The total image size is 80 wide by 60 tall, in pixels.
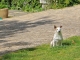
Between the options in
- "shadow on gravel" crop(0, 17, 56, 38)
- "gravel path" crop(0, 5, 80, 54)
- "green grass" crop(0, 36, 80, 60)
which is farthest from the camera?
"shadow on gravel" crop(0, 17, 56, 38)

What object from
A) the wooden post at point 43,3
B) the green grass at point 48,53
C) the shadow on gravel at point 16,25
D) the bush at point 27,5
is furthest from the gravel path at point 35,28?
the bush at point 27,5

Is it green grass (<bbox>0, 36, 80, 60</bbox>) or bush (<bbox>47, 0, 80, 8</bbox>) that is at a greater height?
bush (<bbox>47, 0, 80, 8</bbox>)

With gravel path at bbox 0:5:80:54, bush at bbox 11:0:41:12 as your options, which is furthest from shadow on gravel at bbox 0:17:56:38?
bush at bbox 11:0:41:12

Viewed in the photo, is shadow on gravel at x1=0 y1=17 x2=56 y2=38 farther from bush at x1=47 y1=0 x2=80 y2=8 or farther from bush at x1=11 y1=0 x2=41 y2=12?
bush at x1=11 y1=0 x2=41 y2=12

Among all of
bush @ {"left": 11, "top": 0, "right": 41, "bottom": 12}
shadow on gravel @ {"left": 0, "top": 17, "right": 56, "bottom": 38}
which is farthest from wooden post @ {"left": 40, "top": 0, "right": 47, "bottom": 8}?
shadow on gravel @ {"left": 0, "top": 17, "right": 56, "bottom": 38}

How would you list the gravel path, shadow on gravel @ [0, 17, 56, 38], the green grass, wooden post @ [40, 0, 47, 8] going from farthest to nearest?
wooden post @ [40, 0, 47, 8]
shadow on gravel @ [0, 17, 56, 38]
the gravel path
the green grass

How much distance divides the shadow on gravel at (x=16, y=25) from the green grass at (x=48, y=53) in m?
3.29

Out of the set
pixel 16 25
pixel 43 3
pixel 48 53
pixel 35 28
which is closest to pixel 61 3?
pixel 43 3

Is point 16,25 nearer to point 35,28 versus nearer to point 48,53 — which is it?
point 35,28

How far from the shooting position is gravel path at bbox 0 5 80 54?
436 inches

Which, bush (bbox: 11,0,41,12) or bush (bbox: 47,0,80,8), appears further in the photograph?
bush (bbox: 11,0,41,12)

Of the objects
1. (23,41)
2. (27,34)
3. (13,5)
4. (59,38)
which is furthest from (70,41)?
(13,5)

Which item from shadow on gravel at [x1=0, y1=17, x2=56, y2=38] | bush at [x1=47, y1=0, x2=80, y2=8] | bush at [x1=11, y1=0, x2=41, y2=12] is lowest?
shadow on gravel at [x1=0, y1=17, x2=56, y2=38]

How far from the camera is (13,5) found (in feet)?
75.6
